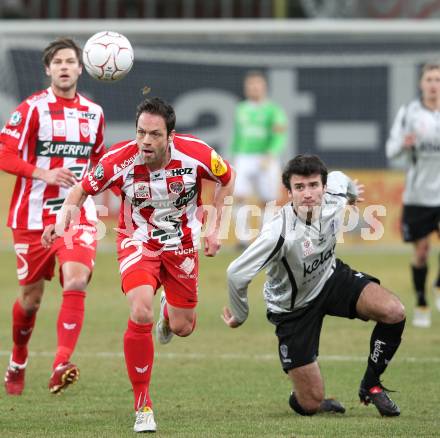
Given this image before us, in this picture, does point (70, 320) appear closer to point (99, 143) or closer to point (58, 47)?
point (99, 143)

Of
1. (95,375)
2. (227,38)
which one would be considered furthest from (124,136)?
(95,375)

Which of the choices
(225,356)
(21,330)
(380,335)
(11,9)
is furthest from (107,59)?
(11,9)

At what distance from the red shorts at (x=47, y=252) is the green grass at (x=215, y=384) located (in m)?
0.85

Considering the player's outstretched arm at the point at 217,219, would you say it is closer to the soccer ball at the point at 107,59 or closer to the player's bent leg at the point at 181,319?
the player's bent leg at the point at 181,319

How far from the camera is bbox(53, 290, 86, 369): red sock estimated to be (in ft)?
24.5

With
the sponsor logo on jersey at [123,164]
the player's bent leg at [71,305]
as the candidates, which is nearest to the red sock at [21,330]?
the player's bent leg at [71,305]

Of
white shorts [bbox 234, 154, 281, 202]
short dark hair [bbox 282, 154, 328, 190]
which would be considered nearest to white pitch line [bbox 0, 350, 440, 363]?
short dark hair [bbox 282, 154, 328, 190]

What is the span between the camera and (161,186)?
6801 mm

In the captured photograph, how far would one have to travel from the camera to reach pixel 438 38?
742 inches

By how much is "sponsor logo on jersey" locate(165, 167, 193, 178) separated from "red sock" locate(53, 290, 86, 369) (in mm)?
1324

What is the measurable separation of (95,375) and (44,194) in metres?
1.50

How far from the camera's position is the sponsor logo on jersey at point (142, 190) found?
6766 mm

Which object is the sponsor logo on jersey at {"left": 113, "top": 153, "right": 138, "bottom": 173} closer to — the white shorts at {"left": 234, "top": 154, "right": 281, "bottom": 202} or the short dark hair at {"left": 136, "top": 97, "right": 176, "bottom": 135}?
the short dark hair at {"left": 136, "top": 97, "right": 176, "bottom": 135}

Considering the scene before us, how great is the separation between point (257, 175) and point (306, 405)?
11.1 meters
